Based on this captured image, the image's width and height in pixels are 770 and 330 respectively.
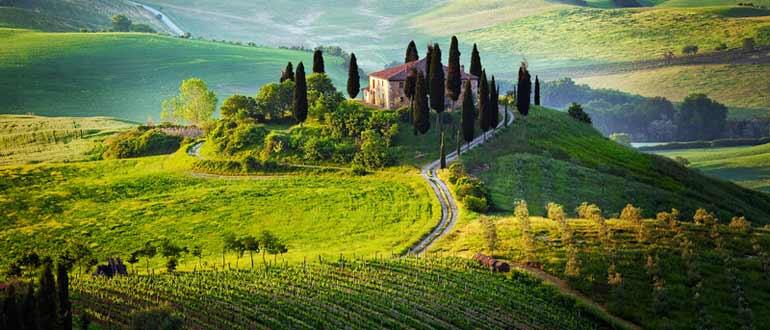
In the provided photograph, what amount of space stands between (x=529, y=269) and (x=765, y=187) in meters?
96.2

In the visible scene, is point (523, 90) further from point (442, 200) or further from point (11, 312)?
point (11, 312)

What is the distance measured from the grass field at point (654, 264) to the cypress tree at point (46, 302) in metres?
35.7

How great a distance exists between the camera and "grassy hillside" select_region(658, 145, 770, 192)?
147475 millimetres

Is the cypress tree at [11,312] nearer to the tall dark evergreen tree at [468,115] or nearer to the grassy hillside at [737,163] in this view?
the tall dark evergreen tree at [468,115]

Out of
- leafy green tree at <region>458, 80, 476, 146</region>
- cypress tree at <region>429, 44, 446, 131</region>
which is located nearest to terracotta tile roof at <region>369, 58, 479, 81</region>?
cypress tree at <region>429, 44, 446, 131</region>

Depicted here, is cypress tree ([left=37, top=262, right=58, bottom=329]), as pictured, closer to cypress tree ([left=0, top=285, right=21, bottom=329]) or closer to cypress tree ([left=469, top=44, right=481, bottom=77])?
cypress tree ([left=0, top=285, right=21, bottom=329])

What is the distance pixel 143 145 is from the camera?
378 ft

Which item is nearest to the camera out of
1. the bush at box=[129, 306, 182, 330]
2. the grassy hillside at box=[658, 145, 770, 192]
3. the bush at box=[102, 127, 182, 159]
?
the bush at box=[129, 306, 182, 330]

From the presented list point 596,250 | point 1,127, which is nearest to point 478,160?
point 596,250

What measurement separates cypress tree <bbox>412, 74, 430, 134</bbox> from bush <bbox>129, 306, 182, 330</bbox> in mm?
60019

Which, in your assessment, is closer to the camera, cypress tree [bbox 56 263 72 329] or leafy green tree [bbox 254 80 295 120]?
cypress tree [bbox 56 263 72 329]

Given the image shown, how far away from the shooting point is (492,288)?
187ft

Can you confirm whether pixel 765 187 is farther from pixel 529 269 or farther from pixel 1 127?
pixel 1 127

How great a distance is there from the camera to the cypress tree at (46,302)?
36344mm
